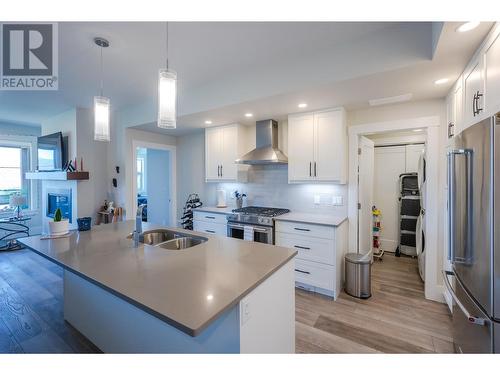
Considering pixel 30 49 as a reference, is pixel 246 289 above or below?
below

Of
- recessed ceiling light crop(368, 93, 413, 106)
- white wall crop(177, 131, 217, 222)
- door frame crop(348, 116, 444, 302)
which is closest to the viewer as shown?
Result: recessed ceiling light crop(368, 93, 413, 106)

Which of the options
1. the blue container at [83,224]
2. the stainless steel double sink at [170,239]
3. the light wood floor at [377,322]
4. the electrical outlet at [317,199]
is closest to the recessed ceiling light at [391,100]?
the electrical outlet at [317,199]

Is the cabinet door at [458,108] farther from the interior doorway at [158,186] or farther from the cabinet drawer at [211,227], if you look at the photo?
the interior doorway at [158,186]

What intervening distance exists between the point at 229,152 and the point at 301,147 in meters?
1.26

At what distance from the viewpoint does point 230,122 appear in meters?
3.73

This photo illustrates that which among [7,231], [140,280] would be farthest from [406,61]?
[7,231]

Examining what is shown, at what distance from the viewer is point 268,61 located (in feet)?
8.00

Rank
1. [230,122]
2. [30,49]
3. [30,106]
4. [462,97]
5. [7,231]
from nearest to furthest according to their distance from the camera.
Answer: [462,97]
[30,49]
[230,122]
[30,106]
[7,231]

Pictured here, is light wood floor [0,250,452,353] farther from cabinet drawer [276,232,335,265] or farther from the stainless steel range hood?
the stainless steel range hood

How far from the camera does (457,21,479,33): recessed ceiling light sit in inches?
53.4

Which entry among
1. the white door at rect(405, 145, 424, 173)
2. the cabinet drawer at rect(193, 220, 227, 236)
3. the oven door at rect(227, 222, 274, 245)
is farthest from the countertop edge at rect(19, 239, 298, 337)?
the white door at rect(405, 145, 424, 173)

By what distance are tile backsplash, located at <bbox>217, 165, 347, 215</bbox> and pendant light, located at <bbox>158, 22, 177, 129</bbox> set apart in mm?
2287

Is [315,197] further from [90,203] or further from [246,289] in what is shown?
[90,203]
